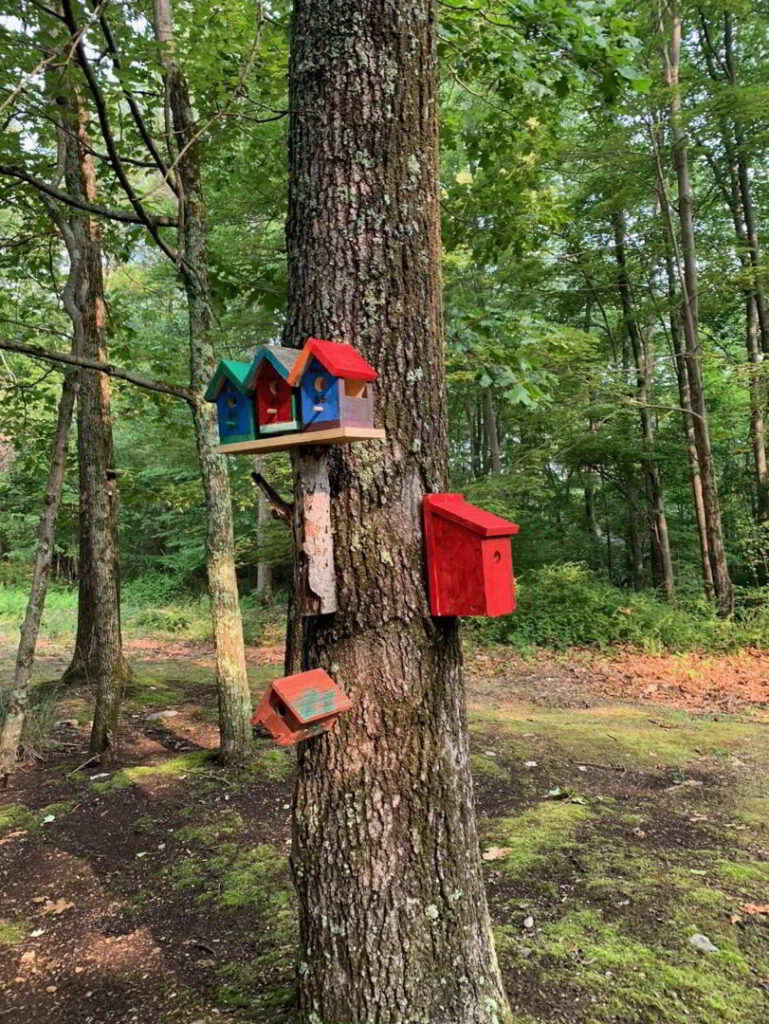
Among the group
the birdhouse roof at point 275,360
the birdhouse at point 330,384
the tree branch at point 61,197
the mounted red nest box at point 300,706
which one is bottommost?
the mounted red nest box at point 300,706

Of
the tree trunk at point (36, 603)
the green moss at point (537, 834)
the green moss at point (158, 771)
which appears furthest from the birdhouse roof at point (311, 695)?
the tree trunk at point (36, 603)

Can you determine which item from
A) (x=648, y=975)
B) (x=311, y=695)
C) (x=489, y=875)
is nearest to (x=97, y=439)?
→ (x=489, y=875)

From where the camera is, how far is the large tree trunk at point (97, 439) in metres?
4.61

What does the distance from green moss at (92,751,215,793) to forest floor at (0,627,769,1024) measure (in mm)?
20

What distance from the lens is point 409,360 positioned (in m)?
1.81

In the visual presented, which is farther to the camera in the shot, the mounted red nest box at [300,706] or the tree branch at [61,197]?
the tree branch at [61,197]

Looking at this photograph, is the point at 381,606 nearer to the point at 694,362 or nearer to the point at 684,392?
the point at 694,362

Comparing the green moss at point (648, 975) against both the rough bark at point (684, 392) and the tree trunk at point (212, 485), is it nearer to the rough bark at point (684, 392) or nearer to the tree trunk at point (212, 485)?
the tree trunk at point (212, 485)

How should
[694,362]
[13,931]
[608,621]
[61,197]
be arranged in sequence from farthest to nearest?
[608,621], [694,362], [61,197], [13,931]

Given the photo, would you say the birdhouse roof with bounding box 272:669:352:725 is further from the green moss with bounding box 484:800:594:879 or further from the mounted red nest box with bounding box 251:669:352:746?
the green moss with bounding box 484:800:594:879

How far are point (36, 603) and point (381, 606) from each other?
372cm

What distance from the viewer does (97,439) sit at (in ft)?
17.6

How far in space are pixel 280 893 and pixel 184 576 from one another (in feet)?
47.0

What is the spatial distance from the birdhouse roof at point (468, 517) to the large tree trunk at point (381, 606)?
0.06m
